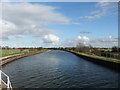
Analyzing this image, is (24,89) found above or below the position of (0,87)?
below

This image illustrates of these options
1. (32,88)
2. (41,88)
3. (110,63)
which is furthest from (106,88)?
(110,63)

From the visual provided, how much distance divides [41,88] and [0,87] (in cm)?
394

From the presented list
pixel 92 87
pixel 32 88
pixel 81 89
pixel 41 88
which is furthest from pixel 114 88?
pixel 32 88

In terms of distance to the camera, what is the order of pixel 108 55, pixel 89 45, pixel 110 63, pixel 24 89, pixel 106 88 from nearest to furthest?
1. pixel 24 89
2. pixel 106 88
3. pixel 110 63
4. pixel 108 55
5. pixel 89 45

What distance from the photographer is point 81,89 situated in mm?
11664

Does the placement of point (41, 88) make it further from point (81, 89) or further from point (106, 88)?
point (106, 88)

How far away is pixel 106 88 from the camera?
40.2ft

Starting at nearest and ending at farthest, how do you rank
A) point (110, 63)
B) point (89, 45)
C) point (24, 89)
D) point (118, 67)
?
point (24, 89) < point (118, 67) < point (110, 63) < point (89, 45)

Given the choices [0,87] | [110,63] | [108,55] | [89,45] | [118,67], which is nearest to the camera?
[0,87]

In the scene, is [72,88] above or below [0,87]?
below

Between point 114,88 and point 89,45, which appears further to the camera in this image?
point 89,45

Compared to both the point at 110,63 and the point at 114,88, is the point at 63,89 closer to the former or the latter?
the point at 114,88

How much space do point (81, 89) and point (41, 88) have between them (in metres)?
3.91

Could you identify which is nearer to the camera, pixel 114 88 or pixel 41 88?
pixel 41 88
